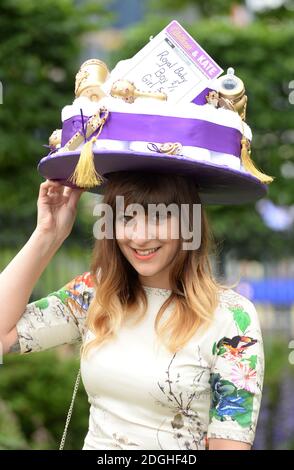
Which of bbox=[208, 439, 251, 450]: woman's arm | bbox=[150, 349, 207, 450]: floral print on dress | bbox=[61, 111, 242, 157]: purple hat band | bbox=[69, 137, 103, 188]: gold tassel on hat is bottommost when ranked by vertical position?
bbox=[208, 439, 251, 450]: woman's arm

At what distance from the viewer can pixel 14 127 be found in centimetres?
671

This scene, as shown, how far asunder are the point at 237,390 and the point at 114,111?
0.78 metres

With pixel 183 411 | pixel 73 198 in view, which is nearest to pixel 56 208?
pixel 73 198

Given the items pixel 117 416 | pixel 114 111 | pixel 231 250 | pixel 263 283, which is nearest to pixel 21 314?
pixel 117 416

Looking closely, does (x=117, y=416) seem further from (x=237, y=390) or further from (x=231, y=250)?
(x=231, y=250)

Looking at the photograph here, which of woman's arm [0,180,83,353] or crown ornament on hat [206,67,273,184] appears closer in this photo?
crown ornament on hat [206,67,273,184]

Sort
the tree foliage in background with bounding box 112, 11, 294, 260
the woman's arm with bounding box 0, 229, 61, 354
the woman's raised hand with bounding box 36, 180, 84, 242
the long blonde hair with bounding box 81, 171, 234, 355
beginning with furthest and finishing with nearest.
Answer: the tree foliage in background with bounding box 112, 11, 294, 260, the woman's raised hand with bounding box 36, 180, 84, 242, the woman's arm with bounding box 0, 229, 61, 354, the long blonde hair with bounding box 81, 171, 234, 355

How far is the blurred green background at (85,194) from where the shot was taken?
657cm

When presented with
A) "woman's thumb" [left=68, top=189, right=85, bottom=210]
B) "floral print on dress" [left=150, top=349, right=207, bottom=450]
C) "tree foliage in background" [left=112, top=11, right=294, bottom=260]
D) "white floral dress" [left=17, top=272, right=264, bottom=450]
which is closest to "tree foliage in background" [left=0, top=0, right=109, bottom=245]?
"tree foliage in background" [left=112, top=11, right=294, bottom=260]

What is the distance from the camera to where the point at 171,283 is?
2387 millimetres

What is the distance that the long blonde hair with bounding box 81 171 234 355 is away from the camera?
227 centimetres

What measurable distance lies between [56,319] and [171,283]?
346 mm

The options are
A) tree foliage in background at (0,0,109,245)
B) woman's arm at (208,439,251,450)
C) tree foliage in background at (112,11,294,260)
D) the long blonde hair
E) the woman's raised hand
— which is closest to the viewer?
woman's arm at (208,439,251,450)

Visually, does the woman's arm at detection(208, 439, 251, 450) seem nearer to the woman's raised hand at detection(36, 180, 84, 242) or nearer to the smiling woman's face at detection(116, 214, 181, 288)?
the smiling woman's face at detection(116, 214, 181, 288)
